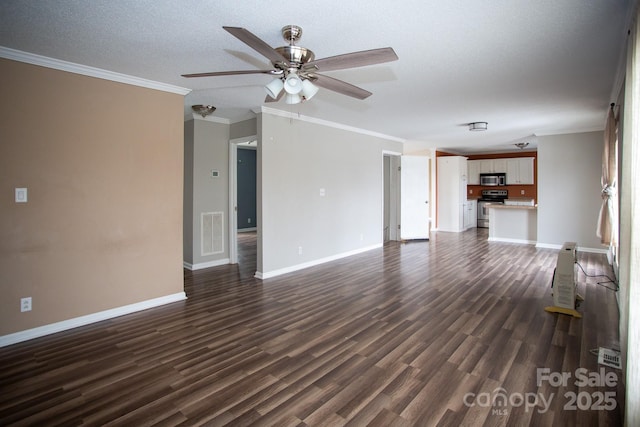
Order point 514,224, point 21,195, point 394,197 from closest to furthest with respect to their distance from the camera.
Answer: point 21,195, point 514,224, point 394,197

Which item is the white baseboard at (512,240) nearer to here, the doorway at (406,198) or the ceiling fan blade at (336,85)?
the doorway at (406,198)

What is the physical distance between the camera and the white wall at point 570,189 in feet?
22.0

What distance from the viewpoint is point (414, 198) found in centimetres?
849

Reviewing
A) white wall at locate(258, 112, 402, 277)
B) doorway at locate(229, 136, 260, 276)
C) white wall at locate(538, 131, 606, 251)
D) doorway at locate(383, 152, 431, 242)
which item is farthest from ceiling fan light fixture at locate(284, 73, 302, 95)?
white wall at locate(538, 131, 606, 251)

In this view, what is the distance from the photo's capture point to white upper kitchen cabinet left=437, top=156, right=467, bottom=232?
988 cm

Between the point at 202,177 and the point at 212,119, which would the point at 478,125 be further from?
the point at 202,177

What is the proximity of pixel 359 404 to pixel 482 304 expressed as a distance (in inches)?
93.1

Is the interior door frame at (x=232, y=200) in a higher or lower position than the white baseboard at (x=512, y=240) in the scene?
higher

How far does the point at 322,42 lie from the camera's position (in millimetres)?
2672

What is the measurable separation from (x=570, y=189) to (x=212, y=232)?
7.24 metres

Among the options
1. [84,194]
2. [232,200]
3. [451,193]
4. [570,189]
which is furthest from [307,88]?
[451,193]

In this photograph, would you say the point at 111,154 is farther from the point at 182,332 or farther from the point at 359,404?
the point at 359,404

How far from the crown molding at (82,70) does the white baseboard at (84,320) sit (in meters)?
2.40

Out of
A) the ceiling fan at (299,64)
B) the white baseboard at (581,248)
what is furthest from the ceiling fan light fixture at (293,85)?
the white baseboard at (581,248)
